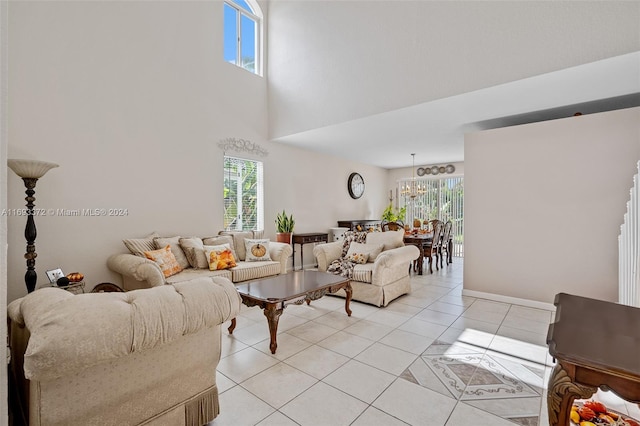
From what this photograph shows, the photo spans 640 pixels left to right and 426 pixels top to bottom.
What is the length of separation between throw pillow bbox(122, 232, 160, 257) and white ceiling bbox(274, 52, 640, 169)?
2.95 metres

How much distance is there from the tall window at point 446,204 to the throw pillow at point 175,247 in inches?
262

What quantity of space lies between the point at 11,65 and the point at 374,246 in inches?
184

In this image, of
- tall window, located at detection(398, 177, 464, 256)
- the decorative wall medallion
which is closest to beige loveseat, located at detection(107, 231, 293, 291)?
the decorative wall medallion

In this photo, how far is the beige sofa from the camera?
12.2ft

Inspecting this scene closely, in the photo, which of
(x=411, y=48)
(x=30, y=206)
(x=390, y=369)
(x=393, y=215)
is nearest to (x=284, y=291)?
(x=390, y=369)

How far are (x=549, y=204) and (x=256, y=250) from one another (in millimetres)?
3981

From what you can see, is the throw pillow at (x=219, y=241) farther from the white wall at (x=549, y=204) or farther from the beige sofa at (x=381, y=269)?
the white wall at (x=549, y=204)

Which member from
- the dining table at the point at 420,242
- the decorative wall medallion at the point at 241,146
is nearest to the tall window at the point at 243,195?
the decorative wall medallion at the point at 241,146

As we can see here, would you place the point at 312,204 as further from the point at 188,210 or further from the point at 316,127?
the point at 188,210

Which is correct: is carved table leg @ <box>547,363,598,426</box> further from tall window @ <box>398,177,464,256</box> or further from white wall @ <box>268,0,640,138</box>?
tall window @ <box>398,177,464,256</box>

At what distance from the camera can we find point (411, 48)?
390cm

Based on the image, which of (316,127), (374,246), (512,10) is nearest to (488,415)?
(374,246)

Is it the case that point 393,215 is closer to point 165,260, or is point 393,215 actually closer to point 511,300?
point 511,300

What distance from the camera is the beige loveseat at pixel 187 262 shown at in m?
3.24
